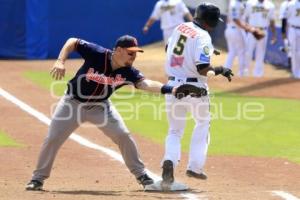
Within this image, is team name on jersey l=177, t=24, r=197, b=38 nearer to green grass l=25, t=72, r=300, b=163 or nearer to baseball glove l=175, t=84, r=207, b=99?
baseball glove l=175, t=84, r=207, b=99

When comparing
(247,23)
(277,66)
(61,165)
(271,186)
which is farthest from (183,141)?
(277,66)

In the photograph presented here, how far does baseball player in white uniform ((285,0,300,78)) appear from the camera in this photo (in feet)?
69.8

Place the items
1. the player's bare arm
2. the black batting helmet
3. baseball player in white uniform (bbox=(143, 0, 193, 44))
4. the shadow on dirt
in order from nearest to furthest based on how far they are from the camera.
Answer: the player's bare arm, the black batting helmet, the shadow on dirt, baseball player in white uniform (bbox=(143, 0, 193, 44))

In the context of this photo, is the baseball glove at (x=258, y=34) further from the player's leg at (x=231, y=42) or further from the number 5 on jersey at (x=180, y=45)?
the number 5 on jersey at (x=180, y=45)

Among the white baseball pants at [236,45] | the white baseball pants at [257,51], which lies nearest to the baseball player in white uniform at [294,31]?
the white baseball pants at [257,51]

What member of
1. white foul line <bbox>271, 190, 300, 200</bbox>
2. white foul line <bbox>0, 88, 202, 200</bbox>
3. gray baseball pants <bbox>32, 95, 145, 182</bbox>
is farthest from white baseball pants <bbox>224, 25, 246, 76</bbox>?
gray baseball pants <bbox>32, 95, 145, 182</bbox>

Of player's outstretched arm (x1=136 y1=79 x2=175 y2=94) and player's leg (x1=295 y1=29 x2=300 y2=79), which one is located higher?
player's outstretched arm (x1=136 y1=79 x2=175 y2=94)

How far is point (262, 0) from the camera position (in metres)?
21.5

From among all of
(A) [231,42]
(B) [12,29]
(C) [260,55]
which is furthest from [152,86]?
(B) [12,29]

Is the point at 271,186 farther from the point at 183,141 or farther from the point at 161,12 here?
the point at 161,12

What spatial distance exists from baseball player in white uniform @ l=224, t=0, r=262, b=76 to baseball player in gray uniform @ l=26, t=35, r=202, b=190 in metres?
12.2

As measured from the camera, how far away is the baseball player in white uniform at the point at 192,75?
9062 millimetres

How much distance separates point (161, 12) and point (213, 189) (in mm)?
13911

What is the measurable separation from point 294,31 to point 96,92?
1348cm
